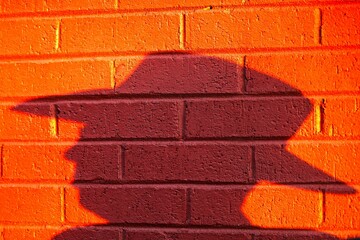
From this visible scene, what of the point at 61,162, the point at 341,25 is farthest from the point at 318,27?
the point at 61,162

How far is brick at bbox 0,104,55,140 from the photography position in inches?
53.9

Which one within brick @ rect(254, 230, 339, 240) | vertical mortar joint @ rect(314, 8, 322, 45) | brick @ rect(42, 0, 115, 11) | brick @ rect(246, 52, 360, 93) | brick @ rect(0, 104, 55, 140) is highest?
brick @ rect(42, 0, 115, 11)

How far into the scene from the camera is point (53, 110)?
1.37 meters

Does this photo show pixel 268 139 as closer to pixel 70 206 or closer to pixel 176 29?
pixel 176 29

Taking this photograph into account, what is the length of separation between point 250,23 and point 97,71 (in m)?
0.51

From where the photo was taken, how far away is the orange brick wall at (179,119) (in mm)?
1275

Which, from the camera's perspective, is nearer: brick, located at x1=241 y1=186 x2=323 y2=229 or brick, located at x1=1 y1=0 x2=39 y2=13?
brick, located at x1=241 y1=186 x2=323 y2=229

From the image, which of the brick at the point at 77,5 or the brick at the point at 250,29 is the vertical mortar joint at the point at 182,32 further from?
the brick at the point at 77,5

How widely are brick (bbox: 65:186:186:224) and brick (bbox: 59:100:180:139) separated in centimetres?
18

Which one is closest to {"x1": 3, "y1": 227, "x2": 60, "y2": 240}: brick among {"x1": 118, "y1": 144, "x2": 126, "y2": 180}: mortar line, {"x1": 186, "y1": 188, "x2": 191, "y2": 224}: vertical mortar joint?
{"x1": 118, "y1": 144, "x2": 126, "y2": 180}: mortar line

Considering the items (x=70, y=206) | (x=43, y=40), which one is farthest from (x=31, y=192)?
(x=43, y=40)

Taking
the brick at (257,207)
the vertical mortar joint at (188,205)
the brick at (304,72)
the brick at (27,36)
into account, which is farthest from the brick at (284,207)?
the brick at (27,36)

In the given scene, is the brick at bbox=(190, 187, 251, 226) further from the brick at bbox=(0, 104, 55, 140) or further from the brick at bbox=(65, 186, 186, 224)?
the brick at bbox=(0, 104, 55, 140)

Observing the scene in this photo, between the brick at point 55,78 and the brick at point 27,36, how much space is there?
47 millimetres
